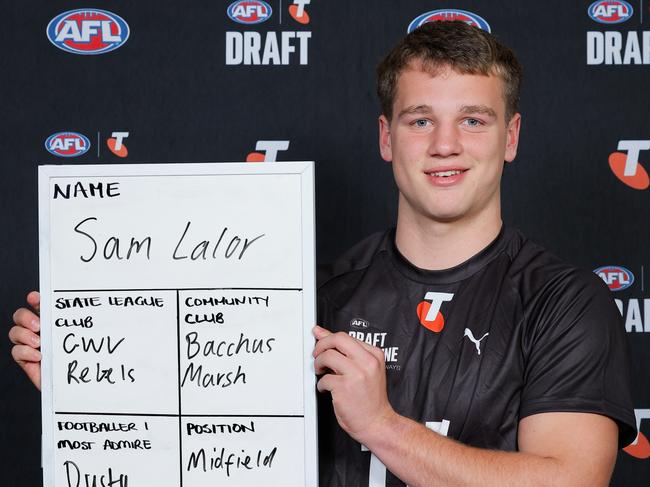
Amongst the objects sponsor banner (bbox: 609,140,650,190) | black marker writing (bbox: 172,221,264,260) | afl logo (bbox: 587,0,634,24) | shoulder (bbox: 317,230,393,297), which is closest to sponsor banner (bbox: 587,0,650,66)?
afl logo (bbox: 587,0,634,24)

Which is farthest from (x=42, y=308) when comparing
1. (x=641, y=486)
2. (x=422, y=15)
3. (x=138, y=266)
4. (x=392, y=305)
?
(x=641, y=486)

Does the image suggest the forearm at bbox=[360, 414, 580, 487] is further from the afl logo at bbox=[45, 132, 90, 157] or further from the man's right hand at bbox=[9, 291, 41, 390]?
the afl logo at bbox=[45, 132, 90, 157]

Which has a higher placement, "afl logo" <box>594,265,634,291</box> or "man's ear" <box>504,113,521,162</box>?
"man's ear" <box>504,113,521,162</box>

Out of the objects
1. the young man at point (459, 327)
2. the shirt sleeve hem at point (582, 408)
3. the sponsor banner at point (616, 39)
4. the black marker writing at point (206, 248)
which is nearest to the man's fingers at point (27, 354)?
the black marker writing at point (206, 248)

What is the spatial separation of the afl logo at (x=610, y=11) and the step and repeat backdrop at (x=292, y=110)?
22 mm

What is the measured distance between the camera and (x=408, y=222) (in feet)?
4.65

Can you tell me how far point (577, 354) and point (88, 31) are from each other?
1.52 metres

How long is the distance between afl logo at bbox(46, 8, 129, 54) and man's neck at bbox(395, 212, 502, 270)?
1118 millimetres

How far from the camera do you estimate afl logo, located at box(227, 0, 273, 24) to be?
6.93 ft

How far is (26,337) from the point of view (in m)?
1.31

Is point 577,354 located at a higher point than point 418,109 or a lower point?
lower

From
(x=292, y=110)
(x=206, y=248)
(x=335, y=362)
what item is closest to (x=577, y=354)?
(x=335, y=362)

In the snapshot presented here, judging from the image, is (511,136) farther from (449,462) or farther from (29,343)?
(29,343)

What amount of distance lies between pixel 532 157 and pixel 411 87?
85 centimetres
